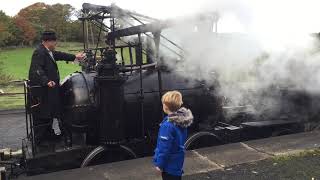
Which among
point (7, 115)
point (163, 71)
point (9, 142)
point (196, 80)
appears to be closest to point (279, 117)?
point (196, 80)

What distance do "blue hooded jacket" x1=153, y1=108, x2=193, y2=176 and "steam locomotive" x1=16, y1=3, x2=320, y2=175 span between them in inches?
91.3

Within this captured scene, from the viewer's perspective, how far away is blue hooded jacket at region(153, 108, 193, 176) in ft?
12.8

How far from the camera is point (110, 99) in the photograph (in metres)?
6.15

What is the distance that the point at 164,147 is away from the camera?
3.91 metres

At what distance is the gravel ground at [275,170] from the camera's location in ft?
17.5

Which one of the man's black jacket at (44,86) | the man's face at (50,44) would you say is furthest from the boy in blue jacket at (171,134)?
the man's face at (50,44)

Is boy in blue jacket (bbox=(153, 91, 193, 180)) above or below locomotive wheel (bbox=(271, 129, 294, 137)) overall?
above

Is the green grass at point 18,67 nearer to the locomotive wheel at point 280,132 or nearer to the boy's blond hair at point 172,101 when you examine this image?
the locomotive wheel at point 280,132

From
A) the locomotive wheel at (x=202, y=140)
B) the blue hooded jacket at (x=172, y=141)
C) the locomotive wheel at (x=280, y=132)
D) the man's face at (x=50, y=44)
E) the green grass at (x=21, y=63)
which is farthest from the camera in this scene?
the green grass at (x=21, y=63)

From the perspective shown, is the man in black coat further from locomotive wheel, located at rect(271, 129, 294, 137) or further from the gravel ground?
locomotive wheel, located at rect(271, 129, 294, 137)

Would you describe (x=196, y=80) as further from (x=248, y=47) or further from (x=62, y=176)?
(x=62, y=176)

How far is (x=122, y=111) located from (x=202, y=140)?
1.51m

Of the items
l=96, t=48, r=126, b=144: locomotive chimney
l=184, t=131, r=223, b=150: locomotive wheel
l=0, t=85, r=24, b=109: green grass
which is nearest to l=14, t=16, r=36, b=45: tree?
l=0, t=85, r=24, b=109: green grass

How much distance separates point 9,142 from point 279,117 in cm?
606
